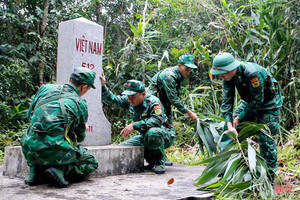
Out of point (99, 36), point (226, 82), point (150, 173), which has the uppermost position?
point (99, 36)

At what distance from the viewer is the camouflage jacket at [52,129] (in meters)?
2.81

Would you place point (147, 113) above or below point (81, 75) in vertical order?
below

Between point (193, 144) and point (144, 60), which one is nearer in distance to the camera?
point (193, 144)

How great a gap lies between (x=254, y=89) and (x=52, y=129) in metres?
2.16

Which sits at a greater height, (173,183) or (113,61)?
(113,61)

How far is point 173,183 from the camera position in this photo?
337cm

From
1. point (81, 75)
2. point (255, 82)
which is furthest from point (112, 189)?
point (255, 82)

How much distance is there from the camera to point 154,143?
394 centimetres

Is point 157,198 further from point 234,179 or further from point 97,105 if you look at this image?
point 97,105

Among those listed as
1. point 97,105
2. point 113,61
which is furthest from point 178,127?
point 97,105

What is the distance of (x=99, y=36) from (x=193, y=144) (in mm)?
3164

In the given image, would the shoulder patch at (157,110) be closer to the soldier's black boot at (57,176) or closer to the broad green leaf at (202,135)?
the broad green leaf at (202,135)

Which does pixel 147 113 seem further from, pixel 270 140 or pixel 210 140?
pixel 270 140

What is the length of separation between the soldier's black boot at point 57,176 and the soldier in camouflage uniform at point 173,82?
2.03 m
